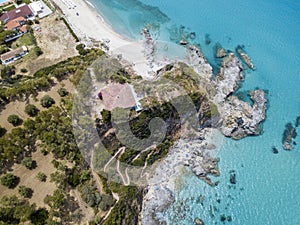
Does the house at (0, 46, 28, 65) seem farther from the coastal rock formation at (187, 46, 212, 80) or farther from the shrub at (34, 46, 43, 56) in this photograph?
the coastal rock formation at (187, 46, 212, 80)

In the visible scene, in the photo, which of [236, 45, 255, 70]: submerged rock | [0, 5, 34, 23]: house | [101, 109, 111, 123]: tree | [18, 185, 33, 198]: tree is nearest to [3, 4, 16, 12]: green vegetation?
[0, 5, 34, 23]: house

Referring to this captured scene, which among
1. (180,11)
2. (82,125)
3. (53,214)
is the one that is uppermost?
(180,11)

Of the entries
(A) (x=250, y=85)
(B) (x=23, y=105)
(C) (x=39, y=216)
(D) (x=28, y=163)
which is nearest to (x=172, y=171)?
(C) (x=39, y=216)

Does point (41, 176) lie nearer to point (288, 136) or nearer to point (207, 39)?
point (288, 136)

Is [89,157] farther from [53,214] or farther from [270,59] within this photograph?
[270,59]

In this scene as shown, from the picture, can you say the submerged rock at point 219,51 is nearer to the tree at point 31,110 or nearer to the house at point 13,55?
the tree at point 31,110

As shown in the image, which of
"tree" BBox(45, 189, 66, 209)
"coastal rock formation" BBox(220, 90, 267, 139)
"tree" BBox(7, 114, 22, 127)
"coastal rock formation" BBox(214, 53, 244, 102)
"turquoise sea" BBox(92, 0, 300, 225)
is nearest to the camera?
"tree" BBox(45, 189, 66, 209)

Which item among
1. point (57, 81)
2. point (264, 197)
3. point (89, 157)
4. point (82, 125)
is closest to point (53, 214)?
point (89, 157)
